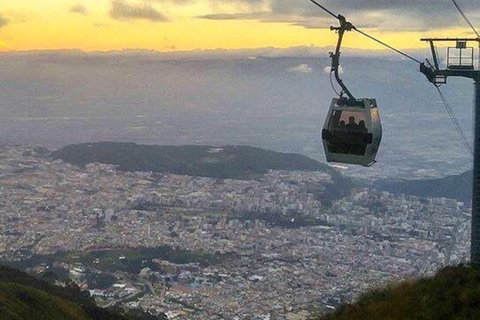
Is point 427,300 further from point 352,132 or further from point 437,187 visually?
point 437,187

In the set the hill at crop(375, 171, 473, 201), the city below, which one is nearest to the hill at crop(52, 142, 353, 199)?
the city below

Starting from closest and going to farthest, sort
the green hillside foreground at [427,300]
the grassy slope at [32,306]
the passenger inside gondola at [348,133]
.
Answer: the green hillside foreground at [427,300]
the passenger inside gondola at [348,133]
the grassy slope at [32,306]

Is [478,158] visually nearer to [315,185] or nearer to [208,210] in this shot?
[208,210]

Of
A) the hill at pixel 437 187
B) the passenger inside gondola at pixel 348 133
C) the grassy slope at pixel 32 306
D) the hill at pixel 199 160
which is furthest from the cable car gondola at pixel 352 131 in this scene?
the hill at pixel 199 160

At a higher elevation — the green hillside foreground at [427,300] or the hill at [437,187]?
the green hillside foreground at [427,300]

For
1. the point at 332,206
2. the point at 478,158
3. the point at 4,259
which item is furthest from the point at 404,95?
the point at 478,158

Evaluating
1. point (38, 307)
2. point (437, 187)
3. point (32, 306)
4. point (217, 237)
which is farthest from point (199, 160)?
point (32, 306)

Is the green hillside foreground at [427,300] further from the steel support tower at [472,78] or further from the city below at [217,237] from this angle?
the city below at [217,237]
